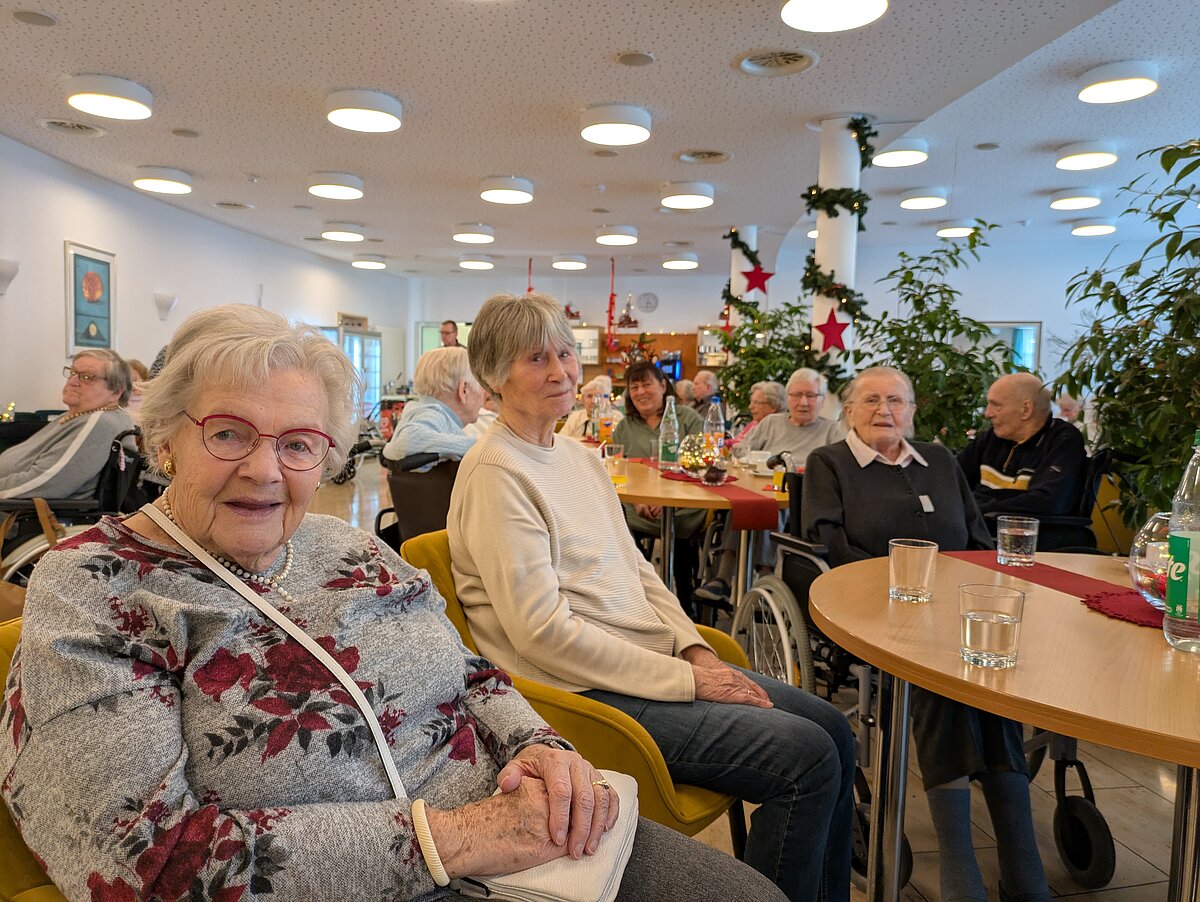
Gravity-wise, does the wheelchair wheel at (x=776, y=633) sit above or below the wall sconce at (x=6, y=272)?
below

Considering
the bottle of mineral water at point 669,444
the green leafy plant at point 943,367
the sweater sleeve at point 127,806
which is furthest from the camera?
the green leafy plant at point 943,367

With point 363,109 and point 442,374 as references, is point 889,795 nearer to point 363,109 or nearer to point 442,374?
point 442,374

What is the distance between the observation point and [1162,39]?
4.78 m

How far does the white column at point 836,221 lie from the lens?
6.02 m

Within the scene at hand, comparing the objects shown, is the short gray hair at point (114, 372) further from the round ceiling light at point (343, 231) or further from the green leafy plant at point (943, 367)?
the round ceiling light at point (343, 231)

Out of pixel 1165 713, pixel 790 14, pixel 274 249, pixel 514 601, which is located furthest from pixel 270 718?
pixel 274 249

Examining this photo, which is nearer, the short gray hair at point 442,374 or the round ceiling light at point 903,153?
the short gray hair at point 442,374

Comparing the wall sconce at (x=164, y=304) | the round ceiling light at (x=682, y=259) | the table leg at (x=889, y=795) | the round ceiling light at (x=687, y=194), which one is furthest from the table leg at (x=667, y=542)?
the round ceiling light at (x=682, y=259)

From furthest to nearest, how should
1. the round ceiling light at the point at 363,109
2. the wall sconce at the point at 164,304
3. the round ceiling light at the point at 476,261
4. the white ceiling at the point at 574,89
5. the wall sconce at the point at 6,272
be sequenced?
the round ceiling light at the point at 476,261, the wall sconce at the point at 164,304, the wall sconce at the point at 6,272, the round ceiling light at the point at 363,109, the white ceiling at the point at 574,89

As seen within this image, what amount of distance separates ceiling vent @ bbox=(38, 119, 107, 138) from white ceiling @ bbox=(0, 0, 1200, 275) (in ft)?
0.32

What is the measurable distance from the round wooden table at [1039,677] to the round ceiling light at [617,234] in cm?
861

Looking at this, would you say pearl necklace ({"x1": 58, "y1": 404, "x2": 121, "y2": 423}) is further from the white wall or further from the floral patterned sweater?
the floral patterned sweater

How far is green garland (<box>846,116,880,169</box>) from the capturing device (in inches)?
233

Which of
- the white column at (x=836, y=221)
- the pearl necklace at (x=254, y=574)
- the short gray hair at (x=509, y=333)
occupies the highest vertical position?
the white column at (x=836, y=221)
